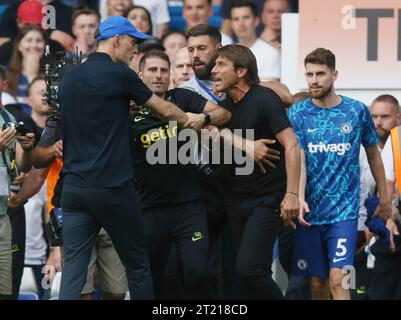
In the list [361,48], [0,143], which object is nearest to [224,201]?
[0,143]

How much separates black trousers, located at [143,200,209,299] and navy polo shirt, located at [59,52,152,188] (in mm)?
1042

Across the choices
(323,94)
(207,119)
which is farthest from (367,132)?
(207,119)

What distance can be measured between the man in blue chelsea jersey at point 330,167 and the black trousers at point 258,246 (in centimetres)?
38

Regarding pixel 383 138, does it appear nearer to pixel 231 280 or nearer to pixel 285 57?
pixel 285 57

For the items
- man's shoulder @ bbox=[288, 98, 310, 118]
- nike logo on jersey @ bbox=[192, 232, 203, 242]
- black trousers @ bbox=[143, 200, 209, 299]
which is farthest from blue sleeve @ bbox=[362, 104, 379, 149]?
nike logo on jersey @ bbox=[192, 232, 203, 242]

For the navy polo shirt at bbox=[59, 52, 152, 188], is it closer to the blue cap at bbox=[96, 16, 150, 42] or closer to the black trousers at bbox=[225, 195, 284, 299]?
the blue cap at bbox=[96, 16, 150, 42]

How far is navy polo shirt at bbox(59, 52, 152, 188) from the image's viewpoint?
8.20 m

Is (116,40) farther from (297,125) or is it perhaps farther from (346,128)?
(346,128)

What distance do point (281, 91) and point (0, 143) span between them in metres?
2.38

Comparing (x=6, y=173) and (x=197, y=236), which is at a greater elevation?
(x=6, y=173)

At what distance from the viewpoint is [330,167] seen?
9.52m

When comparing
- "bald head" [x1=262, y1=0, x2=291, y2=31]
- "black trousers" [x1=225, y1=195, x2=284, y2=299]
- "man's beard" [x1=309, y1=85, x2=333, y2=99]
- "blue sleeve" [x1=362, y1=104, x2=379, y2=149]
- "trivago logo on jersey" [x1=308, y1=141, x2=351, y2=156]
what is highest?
"bald head" [x1=262, y1=0, x2=291, y2=31]

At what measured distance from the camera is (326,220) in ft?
31.4

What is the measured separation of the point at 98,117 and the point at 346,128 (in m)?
2.28
